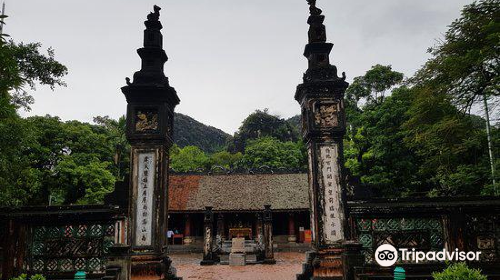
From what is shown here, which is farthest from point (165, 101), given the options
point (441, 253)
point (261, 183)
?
point (261, 183)

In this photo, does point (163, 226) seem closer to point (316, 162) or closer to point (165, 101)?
point (165, 101)

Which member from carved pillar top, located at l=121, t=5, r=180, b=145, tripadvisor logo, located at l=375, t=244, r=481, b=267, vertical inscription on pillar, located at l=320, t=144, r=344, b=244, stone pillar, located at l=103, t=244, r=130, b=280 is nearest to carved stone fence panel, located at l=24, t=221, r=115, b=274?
stone pillar, located at l=103, t=244, r=130, b=280

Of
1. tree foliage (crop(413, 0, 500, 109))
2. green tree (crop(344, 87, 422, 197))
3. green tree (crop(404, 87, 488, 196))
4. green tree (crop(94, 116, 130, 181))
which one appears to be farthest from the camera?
green tree (crop(94, 116, 130, 181))

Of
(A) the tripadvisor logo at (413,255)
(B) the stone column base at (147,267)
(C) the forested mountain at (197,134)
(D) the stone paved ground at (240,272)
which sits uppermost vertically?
(C) the forested mountain at (197,134)

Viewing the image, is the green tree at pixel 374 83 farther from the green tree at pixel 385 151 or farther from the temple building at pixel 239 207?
the temple building at pixel 239 207

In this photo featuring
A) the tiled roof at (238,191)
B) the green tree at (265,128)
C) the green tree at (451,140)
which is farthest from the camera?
the green tree at (265,128)

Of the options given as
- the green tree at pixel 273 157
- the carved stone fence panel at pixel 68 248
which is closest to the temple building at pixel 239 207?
the green tree at pixel 273 157

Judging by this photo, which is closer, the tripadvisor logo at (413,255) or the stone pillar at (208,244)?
the tripadvisor logo at (413,255)

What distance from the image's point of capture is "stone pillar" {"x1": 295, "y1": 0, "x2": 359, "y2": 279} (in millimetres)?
8562

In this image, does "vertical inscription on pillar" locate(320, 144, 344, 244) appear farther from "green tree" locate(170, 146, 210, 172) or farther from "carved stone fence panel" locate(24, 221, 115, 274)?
"green tree" locate(170, 146, 210, 172)

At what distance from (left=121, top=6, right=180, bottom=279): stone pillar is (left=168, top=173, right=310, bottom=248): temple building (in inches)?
706

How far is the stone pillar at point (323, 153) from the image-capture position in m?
8.56

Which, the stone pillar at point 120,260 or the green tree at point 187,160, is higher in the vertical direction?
the green tree at point 187,160

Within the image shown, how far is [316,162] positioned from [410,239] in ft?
8.64
